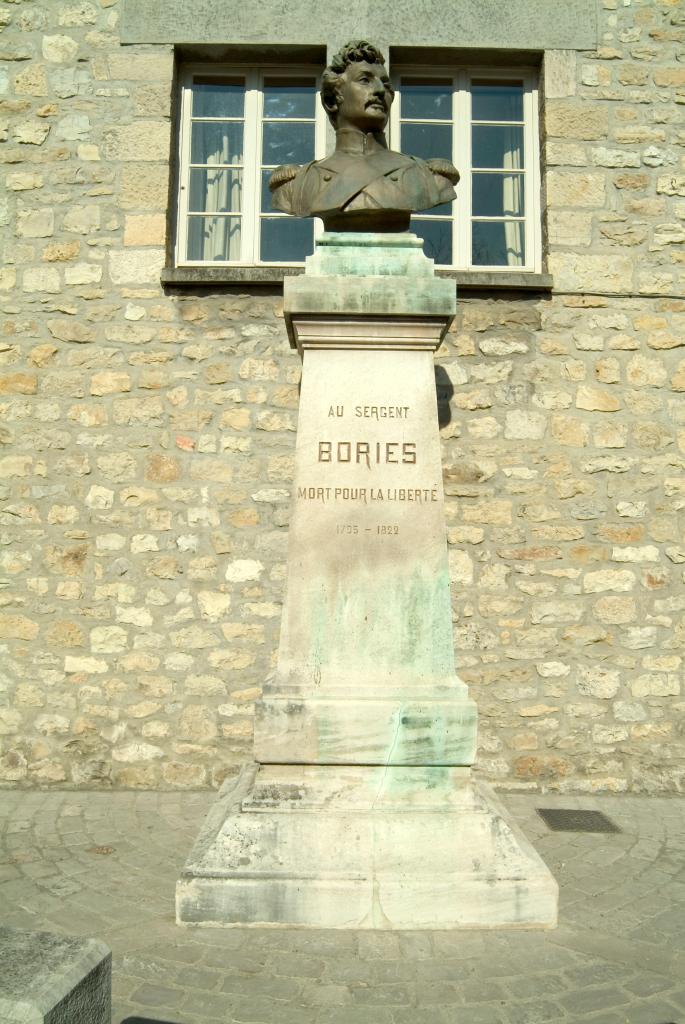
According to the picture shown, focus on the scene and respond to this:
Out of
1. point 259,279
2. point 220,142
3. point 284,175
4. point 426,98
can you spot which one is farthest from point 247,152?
point 284,175

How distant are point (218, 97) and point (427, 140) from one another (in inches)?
58.6

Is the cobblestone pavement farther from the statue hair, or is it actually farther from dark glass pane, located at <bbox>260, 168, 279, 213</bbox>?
dark glass pane, located at <bbox>260, 168, 279, 213</bbox>

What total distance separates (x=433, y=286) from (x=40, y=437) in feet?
10.1

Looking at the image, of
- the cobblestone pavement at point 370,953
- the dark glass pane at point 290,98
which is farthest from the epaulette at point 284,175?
the cobblestone pavement at point 370,953

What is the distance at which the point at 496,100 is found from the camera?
5930 millimetres

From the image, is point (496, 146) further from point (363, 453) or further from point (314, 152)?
point (363, 453)

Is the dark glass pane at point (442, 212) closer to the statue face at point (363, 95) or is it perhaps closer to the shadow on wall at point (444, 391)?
the shadow on wall at point (444, 391)

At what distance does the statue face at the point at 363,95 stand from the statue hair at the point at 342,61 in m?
0.02

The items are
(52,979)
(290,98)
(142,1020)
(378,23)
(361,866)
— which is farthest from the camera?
(290,98)

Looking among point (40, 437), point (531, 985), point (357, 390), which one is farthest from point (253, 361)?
point (531, 985)

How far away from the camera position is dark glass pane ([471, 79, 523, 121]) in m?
5.91

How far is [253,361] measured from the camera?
17.9ft

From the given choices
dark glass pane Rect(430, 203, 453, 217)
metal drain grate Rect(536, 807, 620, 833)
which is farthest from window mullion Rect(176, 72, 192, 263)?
metal drain grate Rect(536, 807, 620, 833)

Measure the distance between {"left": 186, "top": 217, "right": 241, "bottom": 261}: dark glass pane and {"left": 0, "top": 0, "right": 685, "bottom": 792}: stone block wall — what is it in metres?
0.27
